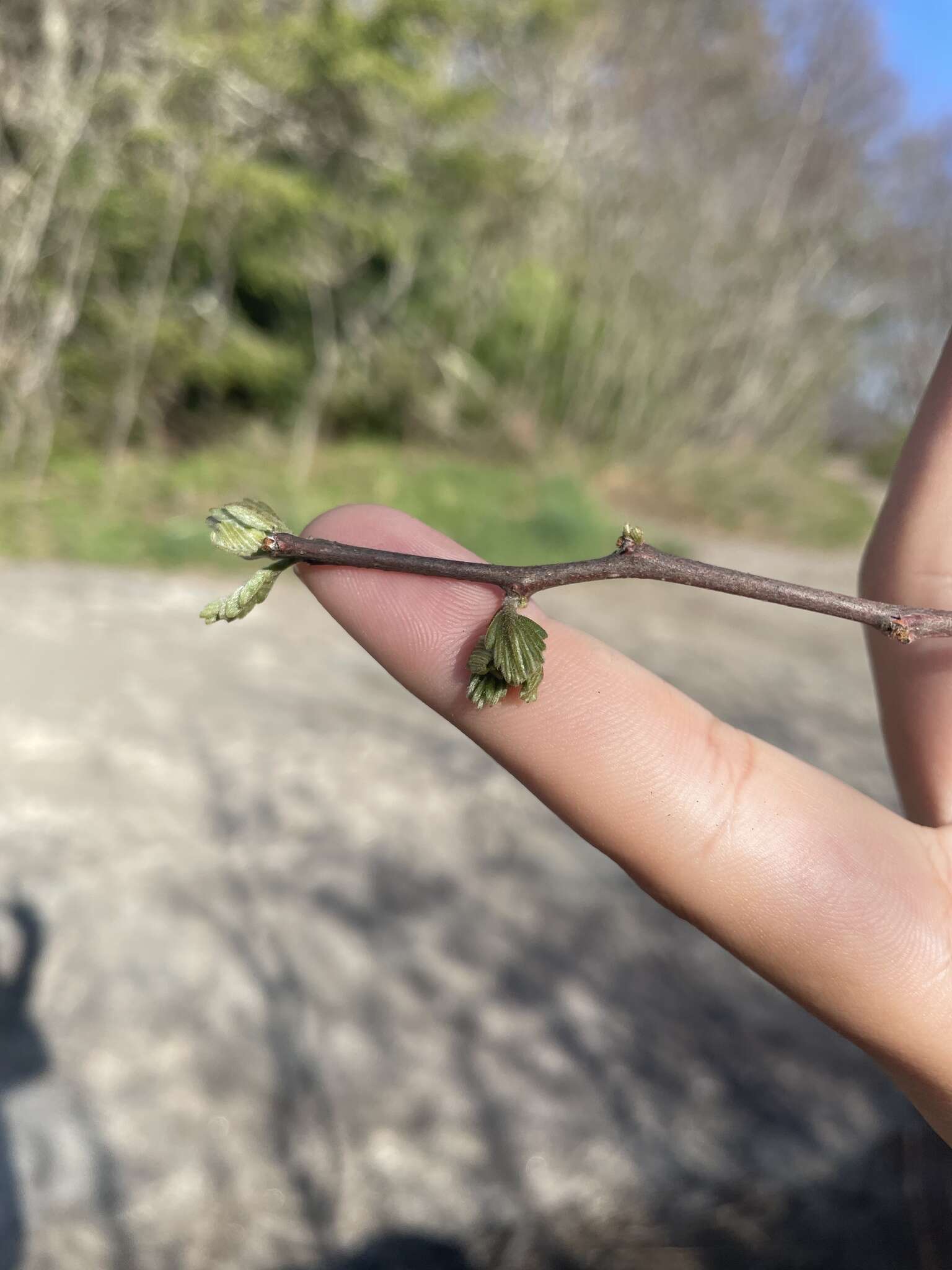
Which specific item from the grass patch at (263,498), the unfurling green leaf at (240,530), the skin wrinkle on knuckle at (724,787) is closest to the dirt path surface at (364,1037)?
the skin wrinkle on knuckle at (724,787)

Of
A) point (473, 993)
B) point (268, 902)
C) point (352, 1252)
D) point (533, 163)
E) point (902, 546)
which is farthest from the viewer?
point (533, 163)

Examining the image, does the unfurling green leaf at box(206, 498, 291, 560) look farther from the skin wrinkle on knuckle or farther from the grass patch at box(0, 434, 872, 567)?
the grass patch at box(0, 434, 872, 567)

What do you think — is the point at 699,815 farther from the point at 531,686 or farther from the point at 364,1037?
the point at 364,1037

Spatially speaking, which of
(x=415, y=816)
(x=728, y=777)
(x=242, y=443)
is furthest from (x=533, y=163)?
(x=728, y=777)

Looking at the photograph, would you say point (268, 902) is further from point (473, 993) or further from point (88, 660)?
point (88, 660)

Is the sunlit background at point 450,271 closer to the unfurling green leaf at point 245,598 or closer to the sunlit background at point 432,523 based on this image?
the sunlit background at point 432,523

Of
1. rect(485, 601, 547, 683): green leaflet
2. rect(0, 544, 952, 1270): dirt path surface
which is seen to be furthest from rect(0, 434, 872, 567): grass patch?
rect(485, 601, 547, 683): green leaflet

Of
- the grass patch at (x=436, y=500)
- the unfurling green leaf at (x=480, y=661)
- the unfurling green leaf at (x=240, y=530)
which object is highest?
the grass patch at (x=436, y=500)
